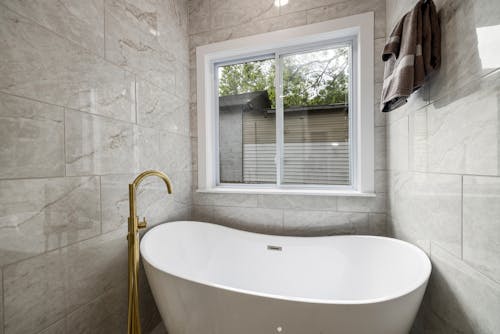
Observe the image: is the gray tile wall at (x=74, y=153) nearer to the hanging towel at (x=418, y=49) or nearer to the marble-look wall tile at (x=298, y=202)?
the marble-look wall tile at (x=298, y=202)

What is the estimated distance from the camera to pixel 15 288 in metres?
0.83

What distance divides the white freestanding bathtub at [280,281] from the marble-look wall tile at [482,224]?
241 millimetres

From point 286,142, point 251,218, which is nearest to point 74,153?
point 251,218

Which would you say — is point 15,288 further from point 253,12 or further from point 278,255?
point 253,12

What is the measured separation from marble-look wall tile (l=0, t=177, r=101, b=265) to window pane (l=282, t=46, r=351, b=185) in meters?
1.46

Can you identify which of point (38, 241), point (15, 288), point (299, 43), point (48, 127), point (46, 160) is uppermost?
point (299, 43)

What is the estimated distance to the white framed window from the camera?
166 cm

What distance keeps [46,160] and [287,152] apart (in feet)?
5.29

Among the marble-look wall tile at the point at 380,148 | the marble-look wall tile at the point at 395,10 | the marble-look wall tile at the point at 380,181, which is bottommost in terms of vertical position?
the marble-look wall tile at the point at 380,181

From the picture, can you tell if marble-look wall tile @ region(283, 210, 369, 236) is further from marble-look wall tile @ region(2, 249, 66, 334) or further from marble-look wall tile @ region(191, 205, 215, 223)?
marble-look wall tile @ region(2, 249, 66, 334)

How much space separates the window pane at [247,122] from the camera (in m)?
2.04

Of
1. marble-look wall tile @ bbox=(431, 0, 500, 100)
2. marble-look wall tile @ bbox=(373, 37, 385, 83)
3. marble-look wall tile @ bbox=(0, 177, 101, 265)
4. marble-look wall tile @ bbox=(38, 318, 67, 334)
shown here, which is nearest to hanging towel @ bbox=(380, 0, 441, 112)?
marble-look wall tile @ bbox=(431, 0, 500, 100)

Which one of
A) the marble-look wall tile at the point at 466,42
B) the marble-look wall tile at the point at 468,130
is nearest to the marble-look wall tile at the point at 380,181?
the marble-look wall tile at the point at 468,130

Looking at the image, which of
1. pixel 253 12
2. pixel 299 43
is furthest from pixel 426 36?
pixel 253 12
